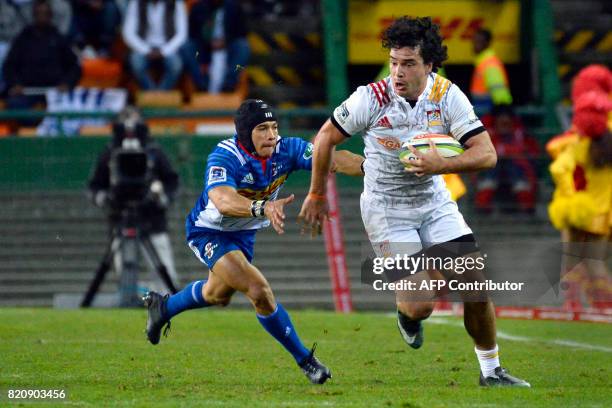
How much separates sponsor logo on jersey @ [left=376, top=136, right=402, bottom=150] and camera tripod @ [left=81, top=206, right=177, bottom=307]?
7501mm

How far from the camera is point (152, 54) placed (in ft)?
62.6

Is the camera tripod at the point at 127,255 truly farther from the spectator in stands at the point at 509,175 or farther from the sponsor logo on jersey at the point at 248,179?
the sponsor logo on jersey at the point at 248,179

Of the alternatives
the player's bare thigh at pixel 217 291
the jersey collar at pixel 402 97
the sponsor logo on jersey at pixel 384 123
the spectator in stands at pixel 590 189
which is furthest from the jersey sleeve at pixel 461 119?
the spectator in stands at pixel 590 189

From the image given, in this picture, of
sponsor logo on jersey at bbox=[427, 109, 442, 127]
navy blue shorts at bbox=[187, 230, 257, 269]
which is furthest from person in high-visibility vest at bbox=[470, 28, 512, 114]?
sponsor logo on jersey at bbox=[427, 109, 442, 127]

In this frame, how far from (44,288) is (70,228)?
2.83 feet

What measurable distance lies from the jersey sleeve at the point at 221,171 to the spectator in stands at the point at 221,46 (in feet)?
32.0

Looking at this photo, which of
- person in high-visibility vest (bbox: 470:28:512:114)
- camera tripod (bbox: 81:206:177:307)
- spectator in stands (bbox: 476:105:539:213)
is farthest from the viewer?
person in high-visibility vest (bbox: 470:28:512:114)

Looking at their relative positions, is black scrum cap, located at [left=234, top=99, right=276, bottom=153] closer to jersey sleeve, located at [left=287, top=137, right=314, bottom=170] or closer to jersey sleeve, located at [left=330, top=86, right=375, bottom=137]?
jersey sleeve, located at [left=287, top=137, right=314, bottom=170]

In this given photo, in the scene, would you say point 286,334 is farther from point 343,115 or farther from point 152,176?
point 152,176

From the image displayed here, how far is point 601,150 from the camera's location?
47.9 ft

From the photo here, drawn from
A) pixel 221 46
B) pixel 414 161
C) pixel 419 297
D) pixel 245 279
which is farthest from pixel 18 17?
pixel 414 161

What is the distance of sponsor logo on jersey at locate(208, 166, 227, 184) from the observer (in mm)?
9391

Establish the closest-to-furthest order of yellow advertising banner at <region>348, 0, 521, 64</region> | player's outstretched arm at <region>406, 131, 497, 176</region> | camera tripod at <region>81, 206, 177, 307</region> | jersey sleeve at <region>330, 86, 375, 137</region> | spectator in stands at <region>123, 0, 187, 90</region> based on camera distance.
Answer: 1. player's outstretched arm at <region>406, 131, 497, 176</region>
2. jersey sleeve at <region>330, 86, 375, 137</region>
3. camera tripod at <region>81, 206, 177, 307</region>
4. spectator in stands at <region>123, 0, 187, 90</region>
5. yellow advertising banner at <region>348, 0, 521, 64</region>

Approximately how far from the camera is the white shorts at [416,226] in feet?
29.9
